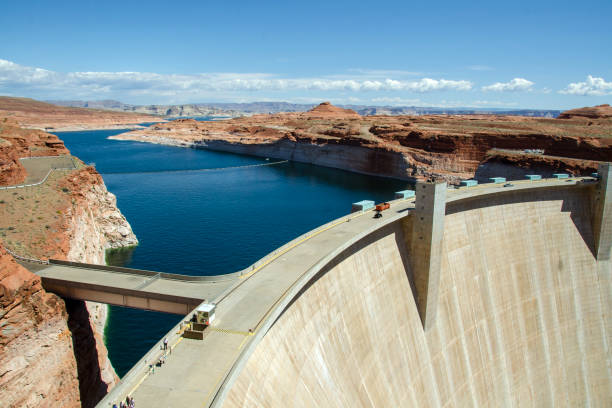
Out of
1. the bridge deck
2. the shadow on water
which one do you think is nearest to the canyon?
the bridge deck

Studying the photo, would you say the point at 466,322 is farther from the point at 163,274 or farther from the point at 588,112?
the point at 588,112

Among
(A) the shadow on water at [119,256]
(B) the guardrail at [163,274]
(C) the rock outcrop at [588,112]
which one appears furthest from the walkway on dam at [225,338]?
(C) the rock outcrop at [588,112]

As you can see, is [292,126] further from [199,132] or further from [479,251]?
[479,251]

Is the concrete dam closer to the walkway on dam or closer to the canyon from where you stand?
the walkway on dam

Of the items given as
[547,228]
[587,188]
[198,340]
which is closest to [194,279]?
[198,340]

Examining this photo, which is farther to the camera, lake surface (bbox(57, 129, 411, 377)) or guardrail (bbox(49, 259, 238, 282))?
lake surface (bbox(57, 129, 411, 377))

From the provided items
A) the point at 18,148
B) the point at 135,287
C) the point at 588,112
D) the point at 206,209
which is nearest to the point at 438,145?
the point at 206,209

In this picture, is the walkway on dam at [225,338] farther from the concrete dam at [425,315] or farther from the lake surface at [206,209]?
the lake surface at [206,209]
